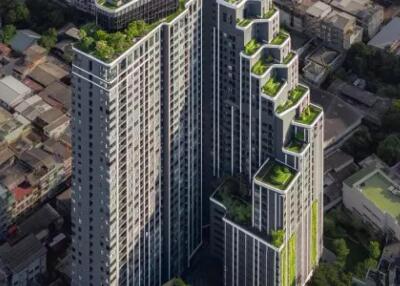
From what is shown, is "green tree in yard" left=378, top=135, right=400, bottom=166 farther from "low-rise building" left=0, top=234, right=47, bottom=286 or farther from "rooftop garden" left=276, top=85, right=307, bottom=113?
"low-rise building" left=0, top=234, right=47, bottom=286

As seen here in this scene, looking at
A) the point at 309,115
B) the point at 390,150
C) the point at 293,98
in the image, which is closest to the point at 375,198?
the point at 390,150

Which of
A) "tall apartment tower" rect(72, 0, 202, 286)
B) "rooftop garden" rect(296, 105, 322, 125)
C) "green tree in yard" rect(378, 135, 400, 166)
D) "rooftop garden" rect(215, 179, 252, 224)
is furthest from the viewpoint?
"green tree in yard" rect(378, 135, 400, 166)

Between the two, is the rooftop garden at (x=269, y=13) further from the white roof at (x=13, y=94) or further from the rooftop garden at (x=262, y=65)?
the white roof at (x=13, y=94)

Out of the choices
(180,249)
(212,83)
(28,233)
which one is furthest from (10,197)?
(212,83)

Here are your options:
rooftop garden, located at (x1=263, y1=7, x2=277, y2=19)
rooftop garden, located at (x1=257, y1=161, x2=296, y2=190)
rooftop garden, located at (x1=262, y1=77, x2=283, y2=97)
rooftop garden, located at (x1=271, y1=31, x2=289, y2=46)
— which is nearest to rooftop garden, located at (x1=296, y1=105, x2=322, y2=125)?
rooftop garden, located at (x1=262, y1=77, x2=283, y2=97)

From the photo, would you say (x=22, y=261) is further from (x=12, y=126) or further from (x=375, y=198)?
(x=375, y=198)
